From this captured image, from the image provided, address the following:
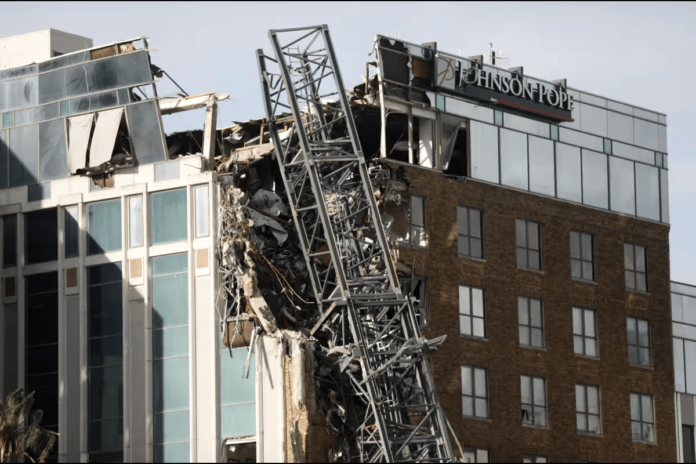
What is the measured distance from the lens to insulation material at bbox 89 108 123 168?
6284 centimetres

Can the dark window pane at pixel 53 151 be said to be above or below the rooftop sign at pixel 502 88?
below

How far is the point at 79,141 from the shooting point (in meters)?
63.6

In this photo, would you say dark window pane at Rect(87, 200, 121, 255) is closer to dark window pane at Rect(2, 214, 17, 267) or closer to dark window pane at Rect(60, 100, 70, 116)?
dark window pane at Rect(2, 214, 17, 267)

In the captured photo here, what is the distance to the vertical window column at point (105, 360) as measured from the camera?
61.0m

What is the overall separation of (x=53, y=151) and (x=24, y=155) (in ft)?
5.03

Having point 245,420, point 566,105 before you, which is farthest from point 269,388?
point 566,105

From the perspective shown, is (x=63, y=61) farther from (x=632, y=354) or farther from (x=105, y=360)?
(x=632, y=354)

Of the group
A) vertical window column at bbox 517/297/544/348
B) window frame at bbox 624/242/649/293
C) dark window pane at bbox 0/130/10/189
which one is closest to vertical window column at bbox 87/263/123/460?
dark window pane at bbox 0/130/10/189

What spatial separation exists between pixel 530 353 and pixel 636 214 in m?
9.19

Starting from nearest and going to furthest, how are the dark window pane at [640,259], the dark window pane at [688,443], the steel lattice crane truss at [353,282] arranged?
the steel lattice crane truss at [353,282]
the dark window pane at [640,259]
the dark window pane at [688,443]

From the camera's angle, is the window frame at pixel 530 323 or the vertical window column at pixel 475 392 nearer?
the vertical window column at pixel 475 392

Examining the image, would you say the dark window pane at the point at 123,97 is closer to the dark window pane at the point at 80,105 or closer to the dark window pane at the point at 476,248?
the dark window pane at the point at 80,105

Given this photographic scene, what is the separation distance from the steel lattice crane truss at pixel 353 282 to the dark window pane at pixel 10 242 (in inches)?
443

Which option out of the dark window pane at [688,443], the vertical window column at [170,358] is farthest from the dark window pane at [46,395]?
the dark window pane at [688,443]
